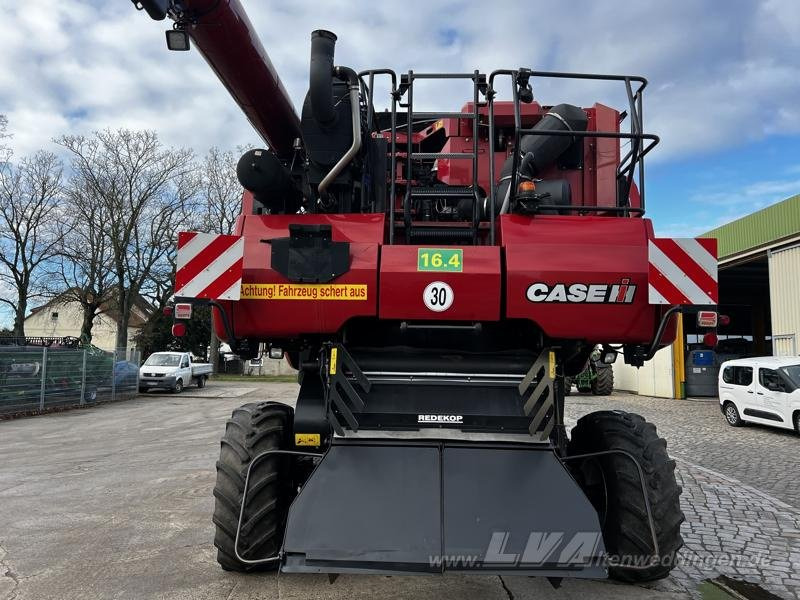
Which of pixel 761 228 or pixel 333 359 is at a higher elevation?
pixel 761 228

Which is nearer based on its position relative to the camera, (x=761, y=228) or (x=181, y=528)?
(x=181, y=528)

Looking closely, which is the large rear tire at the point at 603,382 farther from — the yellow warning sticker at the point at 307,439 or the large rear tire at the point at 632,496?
the yellow warning sticker at the point at 307,439

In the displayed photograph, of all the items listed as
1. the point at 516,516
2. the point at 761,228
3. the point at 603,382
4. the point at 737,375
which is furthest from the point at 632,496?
the point at 603,382

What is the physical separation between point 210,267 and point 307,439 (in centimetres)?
126

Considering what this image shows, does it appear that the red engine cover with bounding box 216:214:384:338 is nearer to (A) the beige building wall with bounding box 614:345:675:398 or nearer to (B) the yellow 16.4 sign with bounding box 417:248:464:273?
(B) the yellow 16.4 sign with bounding box 417:248:464:273

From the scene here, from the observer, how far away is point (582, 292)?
3.55 m

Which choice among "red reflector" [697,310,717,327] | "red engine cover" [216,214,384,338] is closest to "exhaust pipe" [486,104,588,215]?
"red engine cover" [216,214,384,338]

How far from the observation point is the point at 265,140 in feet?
15.8

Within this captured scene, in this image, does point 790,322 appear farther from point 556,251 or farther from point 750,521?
point 556,251

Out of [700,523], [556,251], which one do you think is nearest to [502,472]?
[556,251]

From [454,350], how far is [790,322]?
1679 centimetres

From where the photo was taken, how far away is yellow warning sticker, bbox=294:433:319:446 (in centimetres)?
382

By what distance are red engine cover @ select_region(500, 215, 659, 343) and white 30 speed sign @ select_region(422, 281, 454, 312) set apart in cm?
36

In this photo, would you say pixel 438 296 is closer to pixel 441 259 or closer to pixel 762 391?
pixel 441 259
